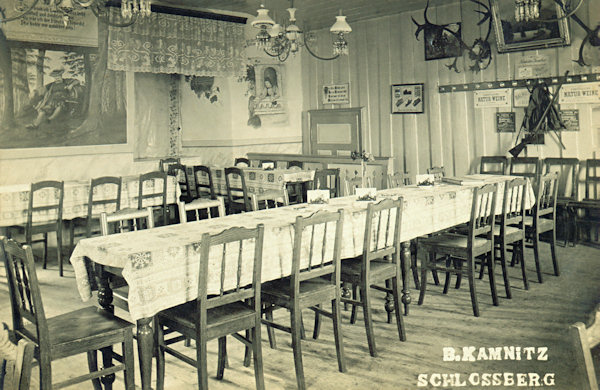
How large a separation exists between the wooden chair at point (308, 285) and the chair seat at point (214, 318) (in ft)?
0.87

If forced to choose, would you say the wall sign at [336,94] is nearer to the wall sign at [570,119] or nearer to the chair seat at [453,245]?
the wall sign at [570,119]

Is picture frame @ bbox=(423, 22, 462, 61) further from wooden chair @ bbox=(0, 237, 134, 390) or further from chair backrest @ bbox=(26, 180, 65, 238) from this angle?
wooden chair @ bbox=(0, 237, 134, 390)

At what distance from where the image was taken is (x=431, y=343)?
3660 millimetres

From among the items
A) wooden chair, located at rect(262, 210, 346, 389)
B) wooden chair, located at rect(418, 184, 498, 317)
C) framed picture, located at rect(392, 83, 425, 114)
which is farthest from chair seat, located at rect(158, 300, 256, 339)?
framed picture, located at rect(392, 83, 425, 114)

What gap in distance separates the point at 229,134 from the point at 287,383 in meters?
5.67

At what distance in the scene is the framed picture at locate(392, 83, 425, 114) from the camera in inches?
311

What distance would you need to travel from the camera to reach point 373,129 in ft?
28.1

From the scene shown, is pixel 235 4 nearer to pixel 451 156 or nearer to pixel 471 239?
pixel 451 156

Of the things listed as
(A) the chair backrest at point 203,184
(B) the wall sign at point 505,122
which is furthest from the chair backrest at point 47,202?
(B) the wall sign at point 505,122

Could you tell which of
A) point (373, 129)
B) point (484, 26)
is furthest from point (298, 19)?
point (484, 26)

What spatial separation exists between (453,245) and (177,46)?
15.2 feet

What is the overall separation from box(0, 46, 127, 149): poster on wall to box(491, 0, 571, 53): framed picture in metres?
4.79

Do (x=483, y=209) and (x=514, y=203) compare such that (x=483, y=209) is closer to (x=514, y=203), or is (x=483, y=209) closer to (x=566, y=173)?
(x=514, y=203)

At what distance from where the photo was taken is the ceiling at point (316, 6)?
739 centimetres
